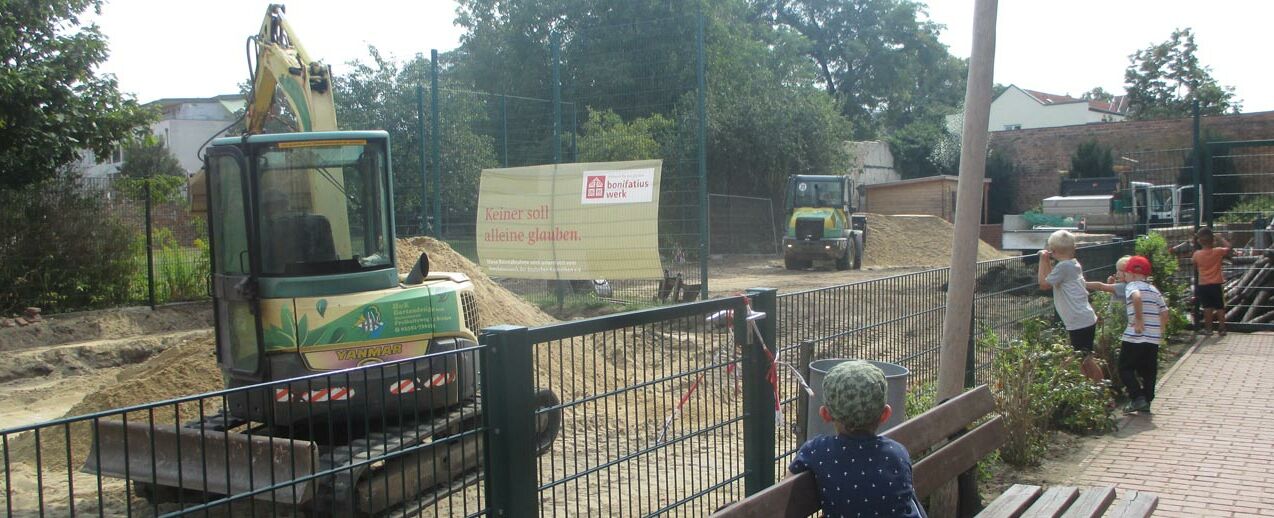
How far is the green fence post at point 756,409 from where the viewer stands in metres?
4.50

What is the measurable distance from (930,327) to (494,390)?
4733 mm

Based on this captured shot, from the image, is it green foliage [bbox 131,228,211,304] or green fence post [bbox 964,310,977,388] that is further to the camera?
green foliage [bbox 131,228,211,304]

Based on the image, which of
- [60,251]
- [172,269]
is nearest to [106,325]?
[60,251]

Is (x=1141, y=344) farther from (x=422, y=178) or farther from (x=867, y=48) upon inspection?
(x=867, y=48)

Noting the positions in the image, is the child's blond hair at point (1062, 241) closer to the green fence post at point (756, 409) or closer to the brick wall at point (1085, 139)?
the green fence post at point (756, 409)

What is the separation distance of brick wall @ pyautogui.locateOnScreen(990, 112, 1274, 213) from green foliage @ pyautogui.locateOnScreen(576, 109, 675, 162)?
2758 cm

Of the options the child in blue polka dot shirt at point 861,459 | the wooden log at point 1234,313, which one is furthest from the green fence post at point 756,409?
the wooden log at point 1234,313

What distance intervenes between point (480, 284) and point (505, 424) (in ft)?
31.6

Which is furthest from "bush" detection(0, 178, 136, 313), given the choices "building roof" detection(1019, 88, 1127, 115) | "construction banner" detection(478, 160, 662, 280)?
"building roof" detection(1019, 88, 1127, 115)

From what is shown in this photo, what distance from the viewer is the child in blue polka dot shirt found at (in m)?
3.07

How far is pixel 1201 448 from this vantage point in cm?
701

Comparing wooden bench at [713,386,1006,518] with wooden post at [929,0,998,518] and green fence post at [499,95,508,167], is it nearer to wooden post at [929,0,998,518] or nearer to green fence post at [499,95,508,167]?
wooden post at [929,0,998,518]

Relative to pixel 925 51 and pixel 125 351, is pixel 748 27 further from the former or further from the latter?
pixel 125 351

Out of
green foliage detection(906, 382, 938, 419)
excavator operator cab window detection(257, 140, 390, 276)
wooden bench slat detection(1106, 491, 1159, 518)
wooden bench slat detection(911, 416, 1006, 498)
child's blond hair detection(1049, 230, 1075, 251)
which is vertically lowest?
wooden bench slat detection(1106, 491, 1159, 518)
